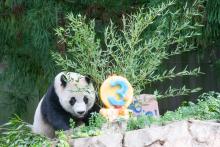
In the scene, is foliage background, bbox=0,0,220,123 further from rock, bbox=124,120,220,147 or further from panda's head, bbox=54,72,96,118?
rock, bbox=124,120,220,147

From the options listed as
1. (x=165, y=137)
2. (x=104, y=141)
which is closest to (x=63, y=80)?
(x=104, y=141)

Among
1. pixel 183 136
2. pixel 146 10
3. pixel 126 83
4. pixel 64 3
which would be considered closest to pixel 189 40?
pixel 146 10

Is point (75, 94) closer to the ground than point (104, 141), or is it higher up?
higher up

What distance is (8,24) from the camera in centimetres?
781

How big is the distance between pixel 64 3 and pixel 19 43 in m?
0.82

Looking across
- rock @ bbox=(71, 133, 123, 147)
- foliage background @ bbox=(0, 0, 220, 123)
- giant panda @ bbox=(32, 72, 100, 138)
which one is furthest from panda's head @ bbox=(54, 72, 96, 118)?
foliage background @ bbox=(0, 0, 220, 123)

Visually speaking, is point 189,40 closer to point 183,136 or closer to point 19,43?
point 19,43

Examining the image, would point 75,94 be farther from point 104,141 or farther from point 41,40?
point 41,40

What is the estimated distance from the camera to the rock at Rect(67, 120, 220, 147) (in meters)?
4.18

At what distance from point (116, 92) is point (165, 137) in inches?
27.5

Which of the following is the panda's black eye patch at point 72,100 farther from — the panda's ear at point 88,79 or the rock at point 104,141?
the rock at point 104,141

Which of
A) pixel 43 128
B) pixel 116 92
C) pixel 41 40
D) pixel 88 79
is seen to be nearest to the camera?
pixel 116 92

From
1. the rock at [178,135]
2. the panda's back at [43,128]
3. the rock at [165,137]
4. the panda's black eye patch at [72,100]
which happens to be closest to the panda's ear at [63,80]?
the panda's black eye patch at [72,100]

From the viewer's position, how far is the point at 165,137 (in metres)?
4.19
